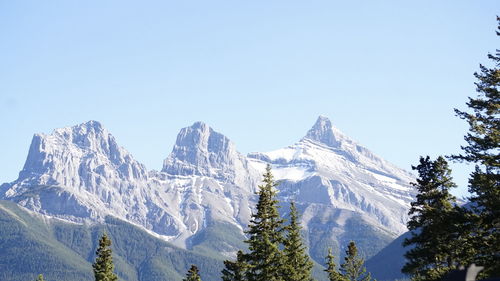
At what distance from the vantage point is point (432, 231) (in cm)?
3681

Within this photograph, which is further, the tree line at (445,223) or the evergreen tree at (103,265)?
the evergreen tree at (103,265)

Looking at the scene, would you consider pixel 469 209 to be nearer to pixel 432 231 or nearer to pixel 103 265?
pixel 432 231

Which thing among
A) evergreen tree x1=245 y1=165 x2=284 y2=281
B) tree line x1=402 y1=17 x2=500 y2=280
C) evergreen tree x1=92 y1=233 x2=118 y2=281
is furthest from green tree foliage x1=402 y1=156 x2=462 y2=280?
evergreen tree x1=92 y1=233 x2=118 y2=281

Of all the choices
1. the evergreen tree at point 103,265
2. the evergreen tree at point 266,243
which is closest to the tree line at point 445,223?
the evergreen tree at point 266,243

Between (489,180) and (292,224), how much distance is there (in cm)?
2937

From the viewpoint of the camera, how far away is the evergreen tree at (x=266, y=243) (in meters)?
47.6

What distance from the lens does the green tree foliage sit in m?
38.9

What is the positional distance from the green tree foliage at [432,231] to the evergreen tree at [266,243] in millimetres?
10379

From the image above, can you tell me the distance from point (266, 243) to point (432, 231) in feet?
46.1

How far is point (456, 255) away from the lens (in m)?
39.4

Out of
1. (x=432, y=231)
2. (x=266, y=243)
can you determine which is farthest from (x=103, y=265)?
(x=432, y=231)

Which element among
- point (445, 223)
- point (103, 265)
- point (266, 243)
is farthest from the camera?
point (103, 265)

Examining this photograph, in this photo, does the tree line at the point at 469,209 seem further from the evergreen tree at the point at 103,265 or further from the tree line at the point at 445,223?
the evergreen tree at the point at 103,265

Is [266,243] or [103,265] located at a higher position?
[103,265]
